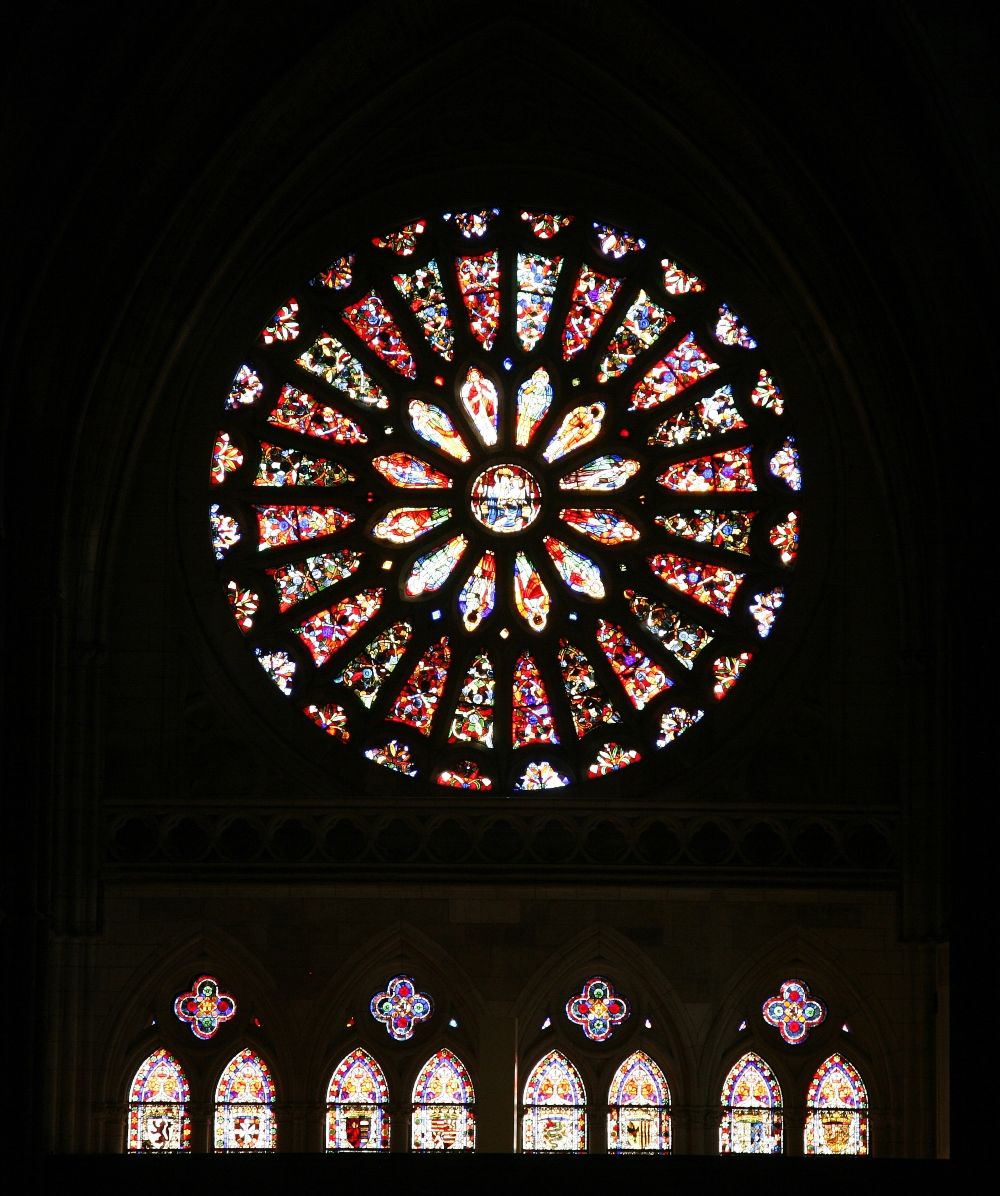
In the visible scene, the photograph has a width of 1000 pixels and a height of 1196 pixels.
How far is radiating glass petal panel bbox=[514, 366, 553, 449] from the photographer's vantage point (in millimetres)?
22016

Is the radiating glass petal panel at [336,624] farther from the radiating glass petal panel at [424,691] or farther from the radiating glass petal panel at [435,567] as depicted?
the radiating glass petal panel at [424,691]

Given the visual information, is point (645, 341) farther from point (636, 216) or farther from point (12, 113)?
point (12, 113)

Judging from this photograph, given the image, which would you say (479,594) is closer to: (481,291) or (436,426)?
(436,426)

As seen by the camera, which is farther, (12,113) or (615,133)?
(615,133)

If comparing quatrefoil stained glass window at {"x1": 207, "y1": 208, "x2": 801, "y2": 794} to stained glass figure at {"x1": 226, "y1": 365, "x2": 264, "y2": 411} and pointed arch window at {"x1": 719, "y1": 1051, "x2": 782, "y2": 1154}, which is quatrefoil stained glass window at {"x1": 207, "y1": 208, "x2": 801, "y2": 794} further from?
pointed arch window at {"x1": 719, "y1": 1051, "x2": 782, "y2": 1154}

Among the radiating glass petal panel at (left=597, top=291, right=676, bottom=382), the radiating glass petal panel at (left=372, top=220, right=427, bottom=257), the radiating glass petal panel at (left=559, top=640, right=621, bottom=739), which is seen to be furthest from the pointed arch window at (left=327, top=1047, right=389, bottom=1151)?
the radiating glass petal panel at (left=372, top=220, right=427, bottom=257)

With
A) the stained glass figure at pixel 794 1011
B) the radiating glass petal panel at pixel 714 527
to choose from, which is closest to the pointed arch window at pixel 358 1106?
the stained glass figure at pixel 794 1011

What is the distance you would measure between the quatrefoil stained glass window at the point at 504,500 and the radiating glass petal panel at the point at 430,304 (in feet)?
0.06

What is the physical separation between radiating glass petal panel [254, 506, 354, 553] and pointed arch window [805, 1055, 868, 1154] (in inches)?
199

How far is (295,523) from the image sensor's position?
21.8 m

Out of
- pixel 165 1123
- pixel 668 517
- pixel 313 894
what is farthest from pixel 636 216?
pixel 165 1123

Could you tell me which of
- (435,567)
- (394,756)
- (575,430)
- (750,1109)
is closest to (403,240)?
(575,430)

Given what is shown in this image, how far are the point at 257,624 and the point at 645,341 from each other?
135 inches

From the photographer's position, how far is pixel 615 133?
21.9 meters
